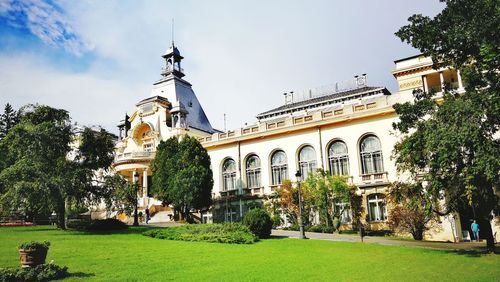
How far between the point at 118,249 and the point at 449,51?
18273mm

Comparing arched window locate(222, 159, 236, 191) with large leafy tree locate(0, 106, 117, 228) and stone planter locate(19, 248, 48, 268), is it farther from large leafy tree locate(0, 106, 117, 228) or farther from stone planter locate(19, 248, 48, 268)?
stone planter locate(19, 248, 48, 268)

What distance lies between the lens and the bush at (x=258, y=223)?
24.8m

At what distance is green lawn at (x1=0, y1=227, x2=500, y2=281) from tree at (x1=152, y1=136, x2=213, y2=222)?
11.2 meters

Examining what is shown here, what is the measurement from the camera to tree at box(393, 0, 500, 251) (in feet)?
55.1

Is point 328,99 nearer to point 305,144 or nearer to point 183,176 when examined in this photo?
point 305,144

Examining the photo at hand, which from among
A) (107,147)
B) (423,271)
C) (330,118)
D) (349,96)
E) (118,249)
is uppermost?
(349,96)

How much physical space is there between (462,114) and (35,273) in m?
17.0

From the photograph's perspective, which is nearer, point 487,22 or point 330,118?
point 487,22

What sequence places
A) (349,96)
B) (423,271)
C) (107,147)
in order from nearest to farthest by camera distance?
(423,271) → (107,147) → (349,96)

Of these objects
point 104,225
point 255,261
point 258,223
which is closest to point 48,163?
point 104,225

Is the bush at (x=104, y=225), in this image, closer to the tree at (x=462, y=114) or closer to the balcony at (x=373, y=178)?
the tree at (x=462, y=114)

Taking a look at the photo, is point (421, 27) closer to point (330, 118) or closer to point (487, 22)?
point (487, 22)

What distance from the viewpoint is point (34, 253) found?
12016 mm

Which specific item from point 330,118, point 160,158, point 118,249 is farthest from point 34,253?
point 330,118
